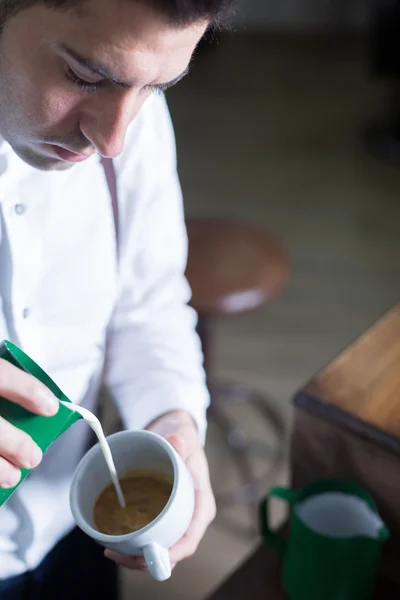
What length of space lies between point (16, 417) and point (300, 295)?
209 centimetres

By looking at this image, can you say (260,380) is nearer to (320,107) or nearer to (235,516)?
(235,516)

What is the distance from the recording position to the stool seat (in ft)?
5.58

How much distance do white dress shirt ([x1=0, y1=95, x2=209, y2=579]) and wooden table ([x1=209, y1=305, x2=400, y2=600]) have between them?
17cm

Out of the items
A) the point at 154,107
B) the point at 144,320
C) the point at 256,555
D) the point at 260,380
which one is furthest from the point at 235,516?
the point at 154,107

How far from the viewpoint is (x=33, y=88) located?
67cm

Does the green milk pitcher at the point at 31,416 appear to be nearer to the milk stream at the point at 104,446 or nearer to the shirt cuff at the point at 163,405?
the milk stream at the point at 104,446

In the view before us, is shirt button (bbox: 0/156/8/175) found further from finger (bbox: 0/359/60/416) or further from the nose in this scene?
finger (bbox: 0/359/60/416)

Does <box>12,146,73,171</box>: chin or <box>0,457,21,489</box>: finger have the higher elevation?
<box>12,146,73,171</box>: chin

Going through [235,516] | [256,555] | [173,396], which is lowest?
[235,516]

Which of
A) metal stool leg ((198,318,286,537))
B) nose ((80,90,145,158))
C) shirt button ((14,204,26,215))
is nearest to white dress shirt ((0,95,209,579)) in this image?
shirt button ((14,204,26,215))

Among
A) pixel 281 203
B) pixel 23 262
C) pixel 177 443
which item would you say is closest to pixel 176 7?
pixel 23 262

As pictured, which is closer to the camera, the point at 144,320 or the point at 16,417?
the point at 16,417

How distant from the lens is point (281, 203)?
124 inches

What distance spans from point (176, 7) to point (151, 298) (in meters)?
0.46
